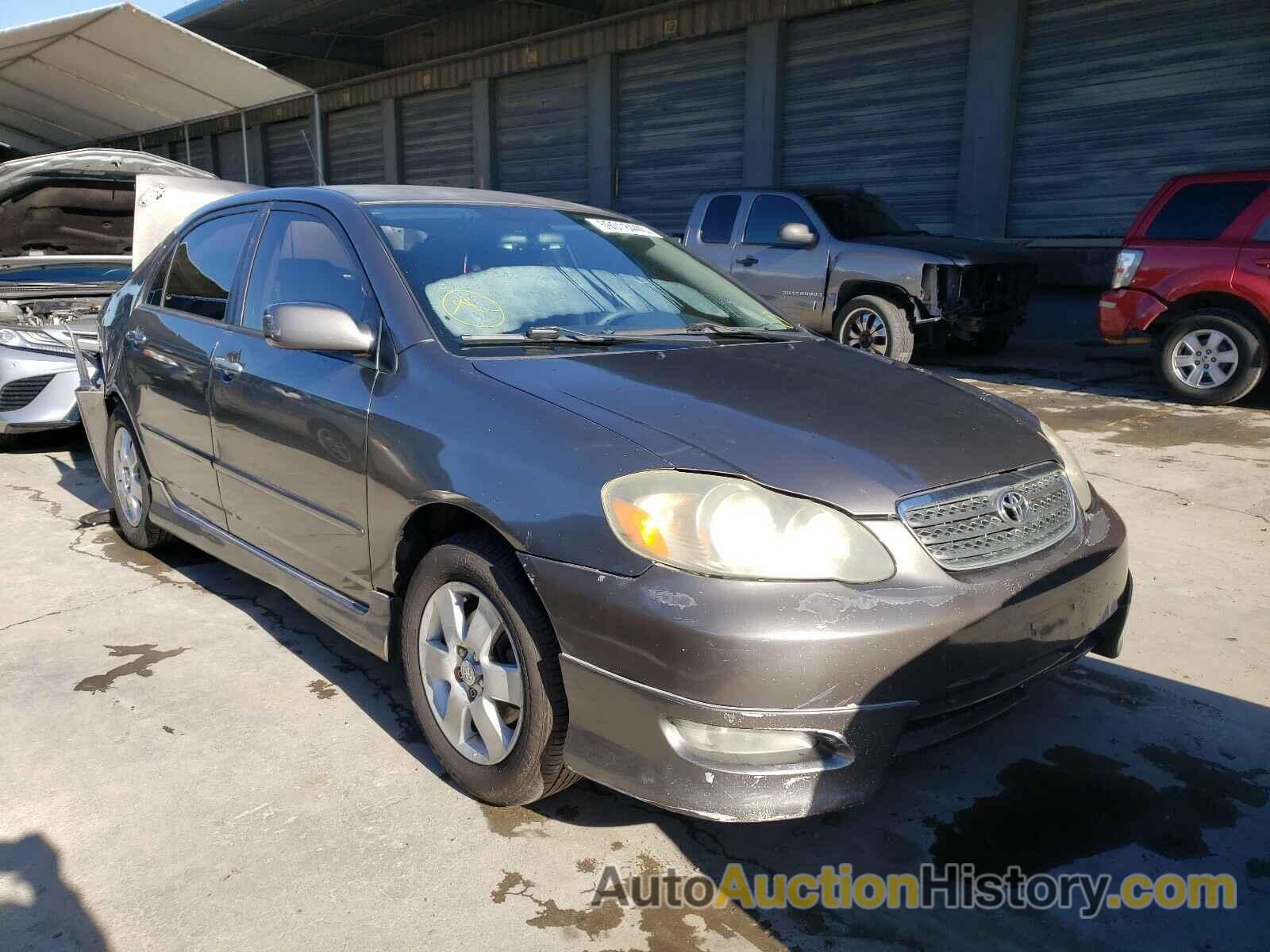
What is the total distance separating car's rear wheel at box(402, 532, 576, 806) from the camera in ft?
8.22

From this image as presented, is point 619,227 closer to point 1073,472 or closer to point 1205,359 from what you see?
point 1073,472

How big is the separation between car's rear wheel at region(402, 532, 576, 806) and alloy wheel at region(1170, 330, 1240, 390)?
7514 mm

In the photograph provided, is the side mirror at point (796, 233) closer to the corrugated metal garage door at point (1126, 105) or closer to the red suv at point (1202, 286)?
the red suv at point (1202, 286)

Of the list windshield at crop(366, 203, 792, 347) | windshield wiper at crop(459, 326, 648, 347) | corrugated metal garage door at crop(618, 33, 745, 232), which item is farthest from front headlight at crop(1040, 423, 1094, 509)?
corrugated metal garage door at crop(618, 33, 745, 232)

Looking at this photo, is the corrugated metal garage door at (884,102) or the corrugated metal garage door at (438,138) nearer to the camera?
the corrugated metal garage door at (884,102)

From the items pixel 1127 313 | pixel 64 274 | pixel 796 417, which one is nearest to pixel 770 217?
pixel 1127 313

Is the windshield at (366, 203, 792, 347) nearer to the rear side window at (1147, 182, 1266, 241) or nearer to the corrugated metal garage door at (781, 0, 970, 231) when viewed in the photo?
the rear side window at (1147, 182, 1266, 241)

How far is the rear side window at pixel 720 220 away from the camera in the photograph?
35.5 ft

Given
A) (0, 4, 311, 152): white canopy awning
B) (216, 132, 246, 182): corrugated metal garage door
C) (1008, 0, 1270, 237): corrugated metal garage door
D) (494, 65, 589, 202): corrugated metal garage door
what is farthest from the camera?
Result: (216, 132, 246, 182): corrugated metal garage door

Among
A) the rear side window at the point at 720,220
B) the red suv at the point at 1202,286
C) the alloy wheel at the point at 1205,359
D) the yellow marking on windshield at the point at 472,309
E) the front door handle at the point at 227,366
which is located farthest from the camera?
the rear side window at the point at 720,220

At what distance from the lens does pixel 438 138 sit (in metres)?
21.1

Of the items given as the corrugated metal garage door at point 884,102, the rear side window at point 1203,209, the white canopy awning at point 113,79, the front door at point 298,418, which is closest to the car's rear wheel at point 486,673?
the front door at point 298,418

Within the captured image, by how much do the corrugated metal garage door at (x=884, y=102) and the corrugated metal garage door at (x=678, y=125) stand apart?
999 millimetres

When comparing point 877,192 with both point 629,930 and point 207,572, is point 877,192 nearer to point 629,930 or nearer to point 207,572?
point 207,572
